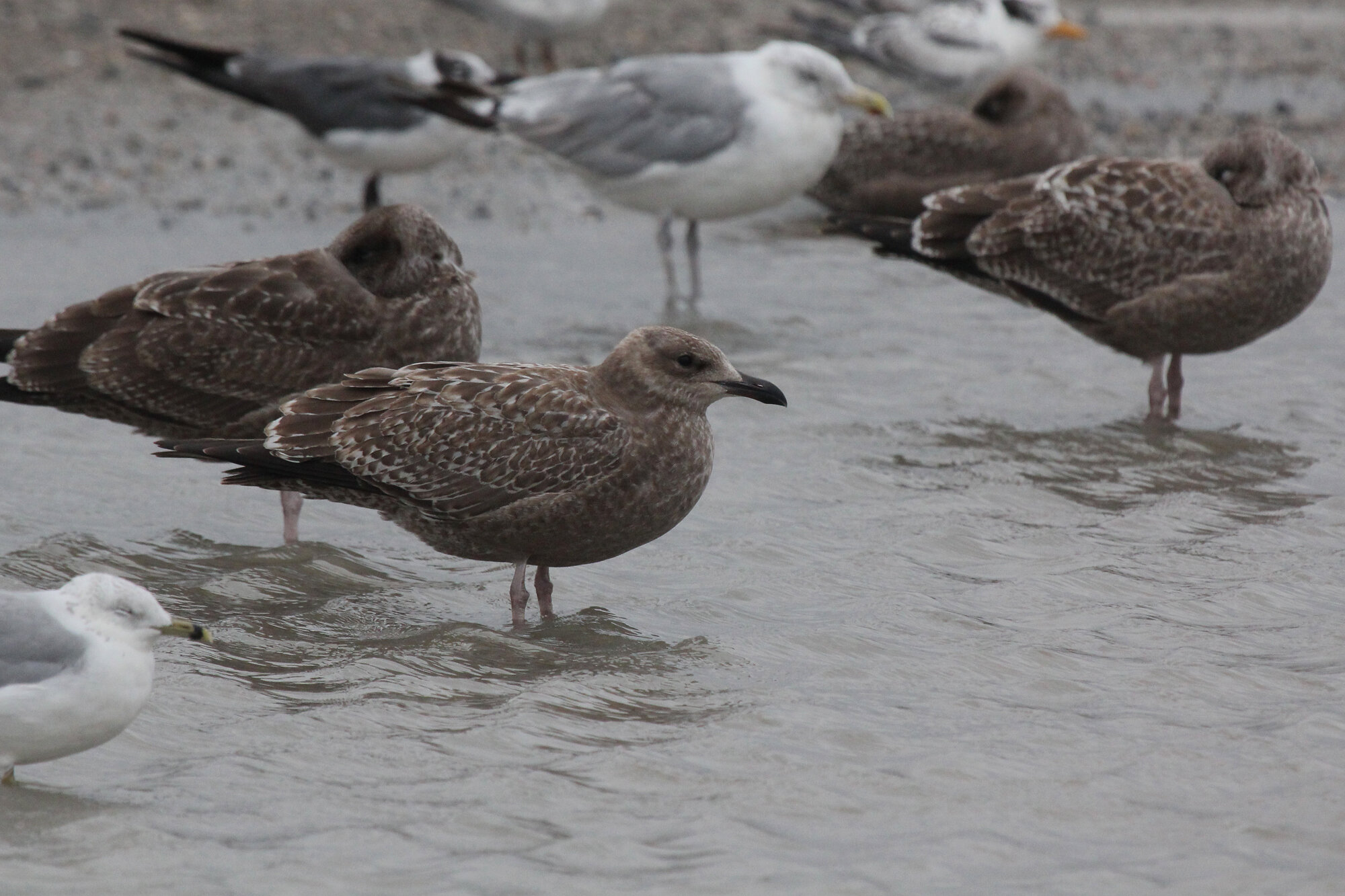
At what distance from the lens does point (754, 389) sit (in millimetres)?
5781

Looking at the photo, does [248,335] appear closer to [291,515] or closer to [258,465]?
[291,515]

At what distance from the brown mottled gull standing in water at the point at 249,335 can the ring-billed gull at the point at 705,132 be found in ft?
13.0

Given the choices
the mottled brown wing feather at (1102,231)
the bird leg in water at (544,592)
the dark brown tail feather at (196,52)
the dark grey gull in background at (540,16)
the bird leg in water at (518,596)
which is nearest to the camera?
the bird leg in water at (518,596)

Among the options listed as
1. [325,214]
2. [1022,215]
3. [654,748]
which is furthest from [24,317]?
[654,748]

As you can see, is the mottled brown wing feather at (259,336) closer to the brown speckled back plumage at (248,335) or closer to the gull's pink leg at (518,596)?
the brown speckled back plumage at (248,335)

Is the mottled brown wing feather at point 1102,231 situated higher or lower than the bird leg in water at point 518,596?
higher

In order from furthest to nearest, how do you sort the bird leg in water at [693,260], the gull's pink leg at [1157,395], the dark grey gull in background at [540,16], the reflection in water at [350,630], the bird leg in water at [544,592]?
the dark grey gull in background at [540,16] < the bird leg in water at [693,260] < the gull's pink leg at [1157,395] < the bird leg in water at [544,592] < the reflection in water at [350,630]

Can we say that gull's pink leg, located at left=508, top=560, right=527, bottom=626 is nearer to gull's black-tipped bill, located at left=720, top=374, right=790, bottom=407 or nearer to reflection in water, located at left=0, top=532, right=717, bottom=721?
reflection in water, located at left=0, top=532, right=717, bottom=721

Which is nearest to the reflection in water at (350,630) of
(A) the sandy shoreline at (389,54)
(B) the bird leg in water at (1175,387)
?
(B) the bird leg in water at (1175,387)

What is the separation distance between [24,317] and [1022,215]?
206 inches

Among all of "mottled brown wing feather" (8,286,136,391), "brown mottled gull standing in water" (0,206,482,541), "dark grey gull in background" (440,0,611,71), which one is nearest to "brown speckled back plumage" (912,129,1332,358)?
"brown mottled gull standing in water" (0,206,482,541)

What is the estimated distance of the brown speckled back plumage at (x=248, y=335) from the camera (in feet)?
21.9

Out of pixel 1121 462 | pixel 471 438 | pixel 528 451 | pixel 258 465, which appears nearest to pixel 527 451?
pixel 528 451

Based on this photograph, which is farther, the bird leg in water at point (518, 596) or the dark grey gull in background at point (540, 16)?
the dark grey gull in background at point (540, 16)
